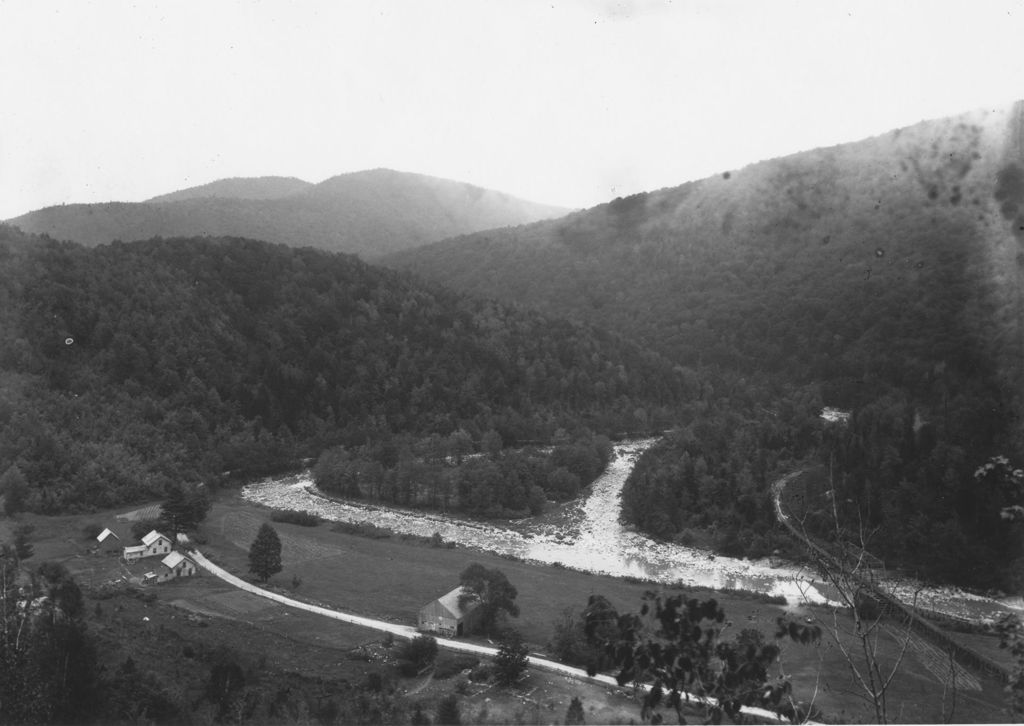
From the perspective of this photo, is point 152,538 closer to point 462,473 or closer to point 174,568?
point 174,568

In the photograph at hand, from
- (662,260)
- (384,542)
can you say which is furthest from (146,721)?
(662,260)

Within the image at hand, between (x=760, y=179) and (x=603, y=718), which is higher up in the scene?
(x=760, y=179)

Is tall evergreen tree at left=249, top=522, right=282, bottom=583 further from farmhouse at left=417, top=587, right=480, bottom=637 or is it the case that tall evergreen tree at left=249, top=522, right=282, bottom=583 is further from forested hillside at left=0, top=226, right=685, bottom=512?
forested hillside at left=0, top=226, right=685, bottom=512

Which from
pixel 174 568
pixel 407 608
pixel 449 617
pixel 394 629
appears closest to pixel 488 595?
pixel 449 617

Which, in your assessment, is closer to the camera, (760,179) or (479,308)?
(479,308)

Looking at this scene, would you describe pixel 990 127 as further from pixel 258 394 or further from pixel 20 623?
pixel 20 623

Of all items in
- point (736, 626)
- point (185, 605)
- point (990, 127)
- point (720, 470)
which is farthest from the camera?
point (990, 127)

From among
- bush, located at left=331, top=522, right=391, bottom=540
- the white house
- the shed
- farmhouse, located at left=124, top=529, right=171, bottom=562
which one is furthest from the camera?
bush, located at left=331, top=522, right=391, bottom=540

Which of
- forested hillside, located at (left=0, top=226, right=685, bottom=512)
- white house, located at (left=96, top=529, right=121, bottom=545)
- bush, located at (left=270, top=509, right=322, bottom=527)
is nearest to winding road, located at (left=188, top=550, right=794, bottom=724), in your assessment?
white house, located at (left=96, top=529, right=121, bottom=545)
